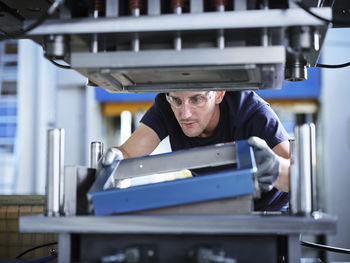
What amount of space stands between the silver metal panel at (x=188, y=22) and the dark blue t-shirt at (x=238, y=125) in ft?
2.40

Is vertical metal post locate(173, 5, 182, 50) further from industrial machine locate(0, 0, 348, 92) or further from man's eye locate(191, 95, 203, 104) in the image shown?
man's eye locate(191, 95, 203, 104)

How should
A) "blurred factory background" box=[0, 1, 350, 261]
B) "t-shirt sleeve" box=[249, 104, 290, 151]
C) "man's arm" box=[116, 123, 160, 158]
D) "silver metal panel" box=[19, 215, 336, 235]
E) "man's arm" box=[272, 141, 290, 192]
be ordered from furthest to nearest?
"blurred factory background" box=[0, 1, 350, 261] → "man's arm" box=[116, 123, 160, 158] → "t-shirt sleeve" box=[249, 104, 290, 151] → "man's arm" box=[272, 141, 290, 192] → "silver metal panel" box=[19, 215, 336, 235]

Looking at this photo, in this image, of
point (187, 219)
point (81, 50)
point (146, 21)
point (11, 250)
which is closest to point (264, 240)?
point (187, 219)

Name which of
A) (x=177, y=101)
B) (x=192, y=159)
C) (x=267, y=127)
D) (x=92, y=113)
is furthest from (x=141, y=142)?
(x=92, y=113)

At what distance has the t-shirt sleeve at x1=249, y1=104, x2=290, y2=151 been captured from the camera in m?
1.79

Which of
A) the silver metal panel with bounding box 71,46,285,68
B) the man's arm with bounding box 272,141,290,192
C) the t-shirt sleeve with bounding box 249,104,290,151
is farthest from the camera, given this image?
the t-shirt sleeve with bounding box 249,104,290,151

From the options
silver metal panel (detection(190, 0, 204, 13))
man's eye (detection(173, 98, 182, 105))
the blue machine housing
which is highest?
silver metal panel (detection(190, 0, 204, 13))

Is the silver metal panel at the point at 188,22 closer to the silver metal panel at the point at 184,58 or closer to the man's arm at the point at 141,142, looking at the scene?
the silver metal panel at the point at 184,58

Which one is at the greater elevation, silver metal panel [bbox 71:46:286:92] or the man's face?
silver metal panel [bbox 71:46:286:92]

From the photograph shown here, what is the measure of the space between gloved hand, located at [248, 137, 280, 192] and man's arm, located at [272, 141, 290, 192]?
0.21ft

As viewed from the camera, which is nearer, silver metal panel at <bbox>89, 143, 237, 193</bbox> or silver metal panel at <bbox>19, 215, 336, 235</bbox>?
silver metal panel at <bbox>19, 215, 336, 235</bbox>

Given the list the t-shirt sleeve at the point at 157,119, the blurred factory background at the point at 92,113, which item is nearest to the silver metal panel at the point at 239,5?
the t-shirt sleeve at the point at 157,119

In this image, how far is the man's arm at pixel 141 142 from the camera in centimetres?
208

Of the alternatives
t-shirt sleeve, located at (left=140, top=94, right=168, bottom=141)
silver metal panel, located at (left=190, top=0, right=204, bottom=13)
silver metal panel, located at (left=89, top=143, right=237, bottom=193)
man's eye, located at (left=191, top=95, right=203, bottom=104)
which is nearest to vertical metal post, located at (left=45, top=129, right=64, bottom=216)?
silver metal panel, located at (left=89, top=143, right=237, bottom=193)
